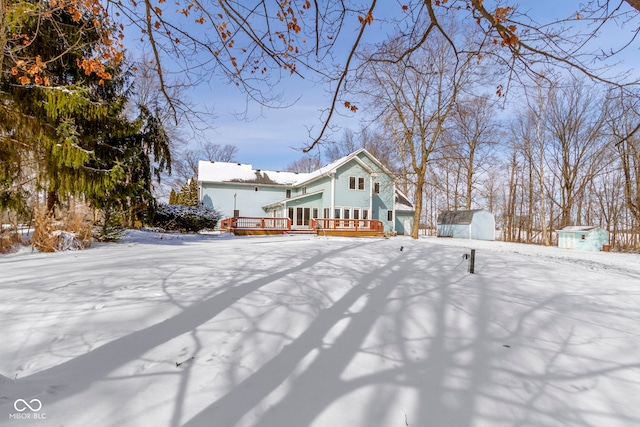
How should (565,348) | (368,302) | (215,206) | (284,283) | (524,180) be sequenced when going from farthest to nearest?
(524,180) < (215,206) < (284,283) < (368,302) < (565,348)

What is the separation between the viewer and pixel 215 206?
24109 mm

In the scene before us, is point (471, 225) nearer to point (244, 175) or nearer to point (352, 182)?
point (352, 182)

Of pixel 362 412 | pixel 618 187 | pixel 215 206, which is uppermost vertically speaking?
pixel 618 187

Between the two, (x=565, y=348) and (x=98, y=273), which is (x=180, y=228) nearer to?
(x=98, y=273)

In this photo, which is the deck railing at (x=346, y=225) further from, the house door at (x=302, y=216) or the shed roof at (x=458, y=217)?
the shed roof at (x=458, y=217)

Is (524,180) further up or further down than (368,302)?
further up

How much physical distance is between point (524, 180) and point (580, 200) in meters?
4.82

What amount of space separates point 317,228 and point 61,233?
41.3 ft

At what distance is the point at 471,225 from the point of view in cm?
2097

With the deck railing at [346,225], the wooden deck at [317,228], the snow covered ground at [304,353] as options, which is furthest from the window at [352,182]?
the snow covered ground at [304,353]

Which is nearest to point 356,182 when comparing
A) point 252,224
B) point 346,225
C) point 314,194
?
point 314,194

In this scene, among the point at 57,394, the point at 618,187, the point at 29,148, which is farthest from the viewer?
the point at 618,187

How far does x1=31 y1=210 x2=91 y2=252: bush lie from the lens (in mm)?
7910

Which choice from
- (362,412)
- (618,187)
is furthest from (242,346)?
(618,187)
